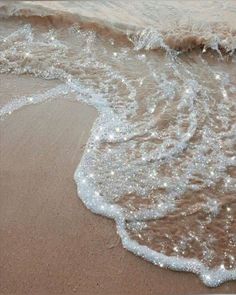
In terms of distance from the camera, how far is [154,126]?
321 centimetres

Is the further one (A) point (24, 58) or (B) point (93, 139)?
(A) point (24, 58)

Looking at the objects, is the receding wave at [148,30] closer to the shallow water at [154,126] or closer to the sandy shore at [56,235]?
the shallow water at [154,126]

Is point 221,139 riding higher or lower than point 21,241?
higher

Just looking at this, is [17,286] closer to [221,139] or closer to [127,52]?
[221,139]

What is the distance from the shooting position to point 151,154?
2945 mm

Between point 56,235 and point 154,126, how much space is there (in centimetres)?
123

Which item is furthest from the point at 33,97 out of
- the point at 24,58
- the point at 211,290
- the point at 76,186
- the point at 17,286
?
the point at 211,290

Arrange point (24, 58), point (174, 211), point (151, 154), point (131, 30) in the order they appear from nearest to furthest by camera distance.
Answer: point (174, 211) → point (151, 154) → point (24, 58) → point (131, 30)

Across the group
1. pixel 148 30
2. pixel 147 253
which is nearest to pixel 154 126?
pixel 147 253

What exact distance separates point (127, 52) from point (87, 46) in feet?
1.44

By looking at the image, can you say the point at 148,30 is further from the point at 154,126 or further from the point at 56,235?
the point at 56,235

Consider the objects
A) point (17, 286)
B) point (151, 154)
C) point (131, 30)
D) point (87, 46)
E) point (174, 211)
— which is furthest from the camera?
Result: point (131, 30)

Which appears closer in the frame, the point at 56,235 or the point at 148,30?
the point at 56,235

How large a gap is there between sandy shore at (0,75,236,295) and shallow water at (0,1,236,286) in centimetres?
9
